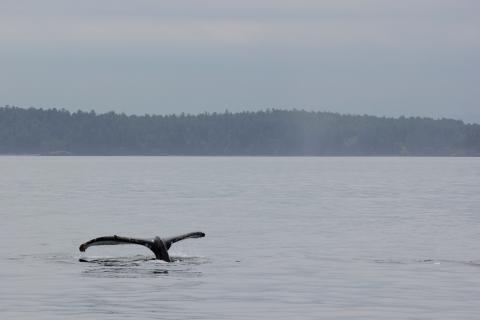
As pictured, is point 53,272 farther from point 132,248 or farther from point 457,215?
point 457,215

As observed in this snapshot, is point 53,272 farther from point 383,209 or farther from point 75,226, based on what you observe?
point 383,209

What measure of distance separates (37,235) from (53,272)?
13515 mm

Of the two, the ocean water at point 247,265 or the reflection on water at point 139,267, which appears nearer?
the ocean water at point 247,265

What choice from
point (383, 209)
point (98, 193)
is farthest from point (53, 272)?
point (98, 193)

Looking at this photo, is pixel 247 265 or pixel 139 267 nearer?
pixel 139 267

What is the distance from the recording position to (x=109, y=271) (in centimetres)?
3111

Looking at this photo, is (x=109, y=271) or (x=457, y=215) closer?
(x=109, y=271)

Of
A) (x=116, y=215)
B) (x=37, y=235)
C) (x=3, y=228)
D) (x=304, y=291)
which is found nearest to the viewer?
(x=304, y=291)

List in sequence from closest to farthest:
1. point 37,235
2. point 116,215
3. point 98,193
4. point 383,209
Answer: point 37,235
point 116,215
point 383,209
point 98,193

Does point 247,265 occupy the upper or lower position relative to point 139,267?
lower

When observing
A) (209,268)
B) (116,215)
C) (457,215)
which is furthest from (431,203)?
(209,268)

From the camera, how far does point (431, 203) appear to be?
2874 inches

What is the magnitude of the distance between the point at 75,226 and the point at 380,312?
89.4 feet

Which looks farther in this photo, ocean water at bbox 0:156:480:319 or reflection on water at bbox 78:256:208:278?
reflection on water at bbox 78:256:208:278
